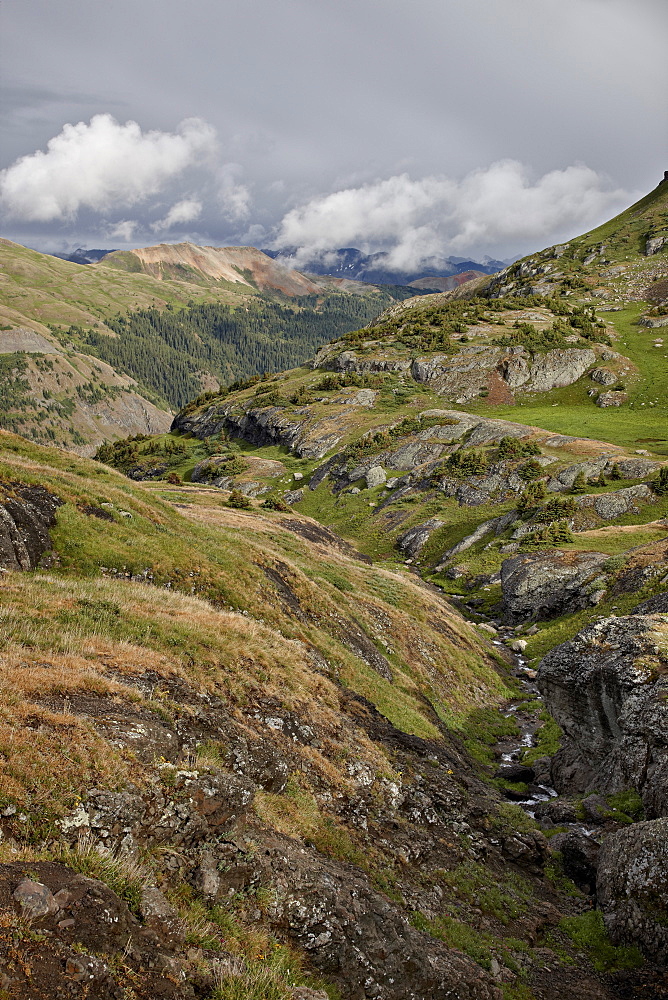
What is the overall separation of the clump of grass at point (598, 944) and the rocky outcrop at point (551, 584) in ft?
86.7

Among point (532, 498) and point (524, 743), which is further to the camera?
point (532, 498)

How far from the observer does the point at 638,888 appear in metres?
13.9

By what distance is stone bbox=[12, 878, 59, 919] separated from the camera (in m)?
5.84

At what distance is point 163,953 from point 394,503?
67554mm

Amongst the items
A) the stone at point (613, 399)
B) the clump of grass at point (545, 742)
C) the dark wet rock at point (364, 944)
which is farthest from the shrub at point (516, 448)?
the dark wet rock at point (364, 944)

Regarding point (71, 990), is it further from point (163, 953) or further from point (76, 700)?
point (76, 700)

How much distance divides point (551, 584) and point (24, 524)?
39200 millimetres

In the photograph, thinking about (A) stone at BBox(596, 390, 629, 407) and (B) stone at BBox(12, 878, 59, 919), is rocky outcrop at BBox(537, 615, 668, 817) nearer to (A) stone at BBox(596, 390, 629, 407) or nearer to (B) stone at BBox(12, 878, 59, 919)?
(B) stone at BBox(12, 878, 59, 919)

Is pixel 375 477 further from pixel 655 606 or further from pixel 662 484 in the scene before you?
pixel 655 606

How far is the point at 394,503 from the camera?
73188 mm

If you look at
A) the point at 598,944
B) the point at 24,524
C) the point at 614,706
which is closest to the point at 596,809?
the point at 614,706

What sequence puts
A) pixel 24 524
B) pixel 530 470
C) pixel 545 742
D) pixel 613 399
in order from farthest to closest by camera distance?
pixel 613 399, pixel 530 470, pixel 545 742, pixel 24 524

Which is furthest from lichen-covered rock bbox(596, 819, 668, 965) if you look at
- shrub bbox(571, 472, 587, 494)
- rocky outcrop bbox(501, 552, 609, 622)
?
shrub bbox(571, 472, 587, 494)

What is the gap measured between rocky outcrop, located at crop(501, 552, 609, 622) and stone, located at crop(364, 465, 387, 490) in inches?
1399
